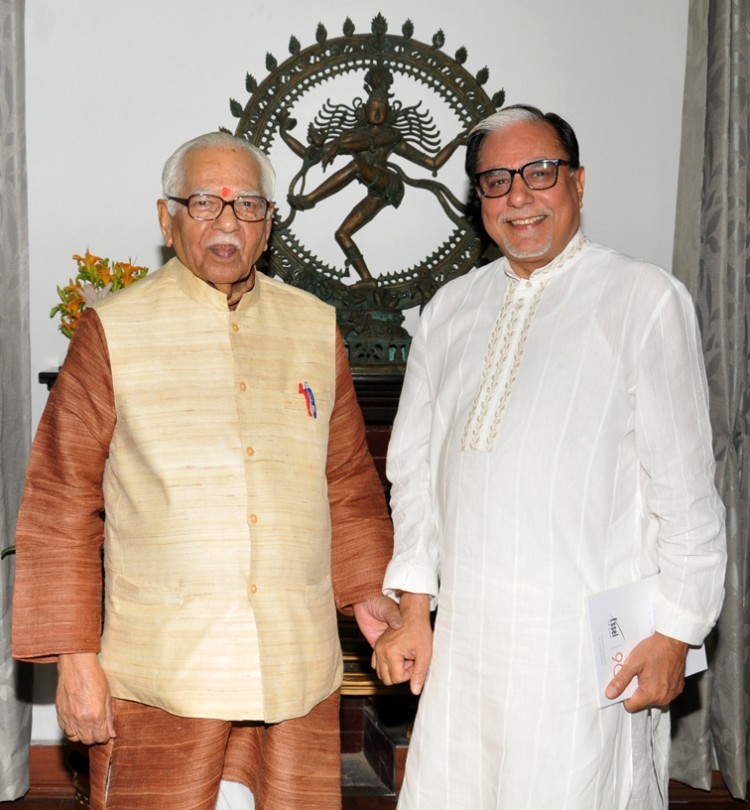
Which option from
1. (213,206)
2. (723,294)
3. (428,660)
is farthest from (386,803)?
(213,206)

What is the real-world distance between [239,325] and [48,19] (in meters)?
1.53

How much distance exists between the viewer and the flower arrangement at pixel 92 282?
294 centimetres

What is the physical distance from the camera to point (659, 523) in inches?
77.5

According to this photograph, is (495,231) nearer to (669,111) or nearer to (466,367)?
(466,367)

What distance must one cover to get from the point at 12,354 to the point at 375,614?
1466 mm

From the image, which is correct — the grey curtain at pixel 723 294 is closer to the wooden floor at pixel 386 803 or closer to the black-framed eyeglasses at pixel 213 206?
the wooden floor at pixel 386 803

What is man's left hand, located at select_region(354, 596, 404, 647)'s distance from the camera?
2217 mm

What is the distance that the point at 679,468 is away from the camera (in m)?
1.92

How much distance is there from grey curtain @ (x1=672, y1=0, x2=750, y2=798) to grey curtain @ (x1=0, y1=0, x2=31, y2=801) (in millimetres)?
1860

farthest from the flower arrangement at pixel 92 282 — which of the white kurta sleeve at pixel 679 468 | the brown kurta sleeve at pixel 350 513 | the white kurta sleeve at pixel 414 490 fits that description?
the white kurta sleeve at pixel 679 468

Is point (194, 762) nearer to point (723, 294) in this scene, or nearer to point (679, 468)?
point (679, 468)

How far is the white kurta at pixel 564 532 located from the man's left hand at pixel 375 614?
6.3 inches

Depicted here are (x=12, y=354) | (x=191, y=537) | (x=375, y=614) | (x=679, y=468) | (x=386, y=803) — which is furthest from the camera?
(x=386, y=803)

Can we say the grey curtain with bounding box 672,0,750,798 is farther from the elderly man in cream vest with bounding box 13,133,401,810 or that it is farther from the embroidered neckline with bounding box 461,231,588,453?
the elderly man in cream vest with bounding box 13,133,401,810
